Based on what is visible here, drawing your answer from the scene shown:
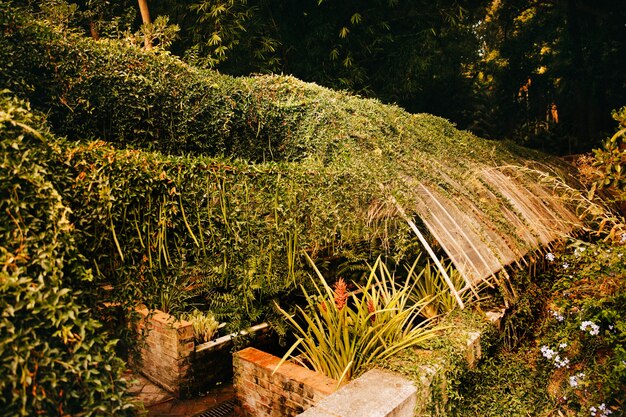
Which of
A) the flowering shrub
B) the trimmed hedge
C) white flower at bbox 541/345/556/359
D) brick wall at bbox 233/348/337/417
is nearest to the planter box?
brick wall at bbox 233/348/337/417

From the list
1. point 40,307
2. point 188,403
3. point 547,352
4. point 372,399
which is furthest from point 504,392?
point 40,307

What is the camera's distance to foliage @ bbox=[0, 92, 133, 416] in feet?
4.76

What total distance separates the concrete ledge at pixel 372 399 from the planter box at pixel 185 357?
3.89ft

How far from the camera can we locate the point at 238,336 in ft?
11.2

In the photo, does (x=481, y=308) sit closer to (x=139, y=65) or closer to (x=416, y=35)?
(x=139, y=65)

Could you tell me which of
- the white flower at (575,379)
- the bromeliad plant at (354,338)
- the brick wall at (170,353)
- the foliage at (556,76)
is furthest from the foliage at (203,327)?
the foliage at (556,76)

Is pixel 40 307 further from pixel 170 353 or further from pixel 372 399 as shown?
pixel 170 353

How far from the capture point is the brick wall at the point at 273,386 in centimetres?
283

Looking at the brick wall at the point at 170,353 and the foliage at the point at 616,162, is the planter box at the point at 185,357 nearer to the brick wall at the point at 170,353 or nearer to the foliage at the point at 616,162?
the brick wall at the point at 170,353

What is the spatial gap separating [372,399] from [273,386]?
0.92m

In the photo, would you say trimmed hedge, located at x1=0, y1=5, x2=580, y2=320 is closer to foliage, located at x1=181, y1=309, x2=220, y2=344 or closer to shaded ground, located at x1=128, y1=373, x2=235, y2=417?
foliage, located at x1=181, y1=309, x2=220, y2=344

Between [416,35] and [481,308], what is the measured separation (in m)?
7.92

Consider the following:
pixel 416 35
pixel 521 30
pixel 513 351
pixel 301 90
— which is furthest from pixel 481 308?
pixel 521 30

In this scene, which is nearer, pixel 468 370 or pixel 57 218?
pixel 57 218
